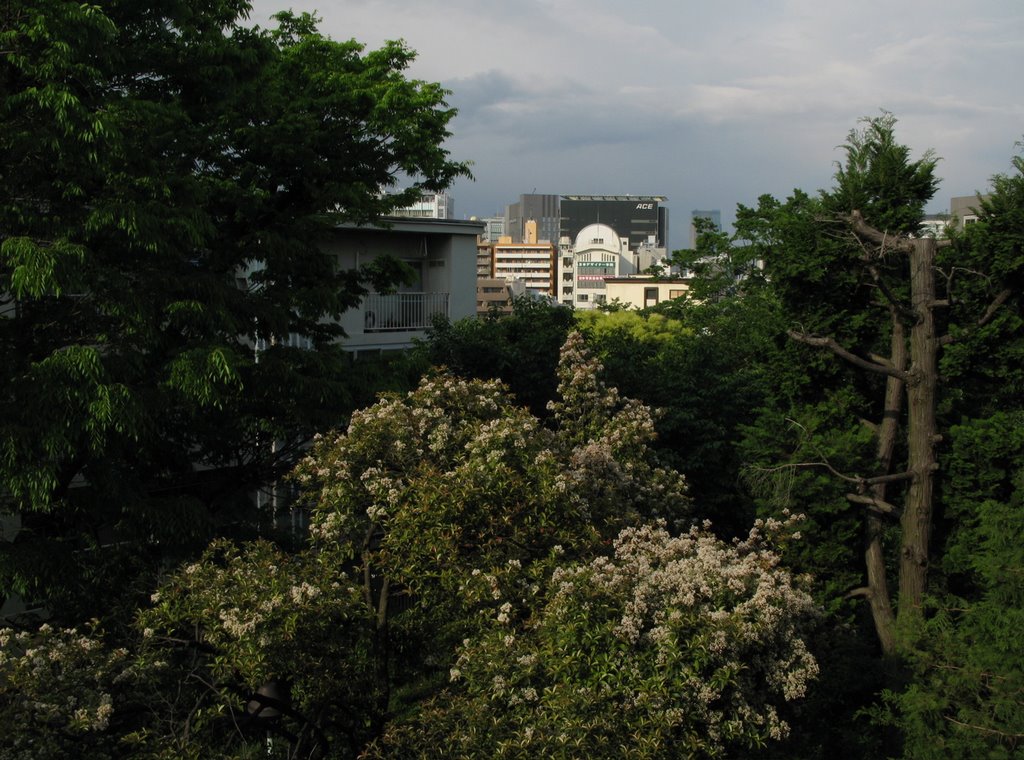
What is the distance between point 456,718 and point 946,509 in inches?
338

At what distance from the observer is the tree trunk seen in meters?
12.6

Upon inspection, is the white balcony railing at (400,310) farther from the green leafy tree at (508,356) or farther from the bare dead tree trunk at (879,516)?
the bare dead tree trunk at (879,516)

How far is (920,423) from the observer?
12688mm

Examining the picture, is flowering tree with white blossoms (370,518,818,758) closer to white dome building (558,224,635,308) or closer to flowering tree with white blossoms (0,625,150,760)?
flowering tree with white blossoms (0,625,150,760)

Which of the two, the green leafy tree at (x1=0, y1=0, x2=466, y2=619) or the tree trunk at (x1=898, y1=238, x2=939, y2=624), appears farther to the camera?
the tree trunk at (x1=898, y1=238, x2=939, y2=624)

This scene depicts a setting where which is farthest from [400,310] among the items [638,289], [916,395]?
[638,289]

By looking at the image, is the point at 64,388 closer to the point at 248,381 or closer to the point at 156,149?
the point at 248,381

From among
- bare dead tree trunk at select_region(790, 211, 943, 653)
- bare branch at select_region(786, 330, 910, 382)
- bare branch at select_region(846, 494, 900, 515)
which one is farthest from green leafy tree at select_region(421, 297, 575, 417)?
bare branch at select_region(846, 494, 900, 515)

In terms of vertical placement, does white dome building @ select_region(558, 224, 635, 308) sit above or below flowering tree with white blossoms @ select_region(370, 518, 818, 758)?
above

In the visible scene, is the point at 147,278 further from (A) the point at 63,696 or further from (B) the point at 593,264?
(B) the point at 593,264

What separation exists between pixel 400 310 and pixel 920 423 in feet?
48.5

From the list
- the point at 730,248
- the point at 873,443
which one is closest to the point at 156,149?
the point at 873,443

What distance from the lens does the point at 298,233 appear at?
44.7ft

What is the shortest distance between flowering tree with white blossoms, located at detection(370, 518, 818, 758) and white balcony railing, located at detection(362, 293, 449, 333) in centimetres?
1601
